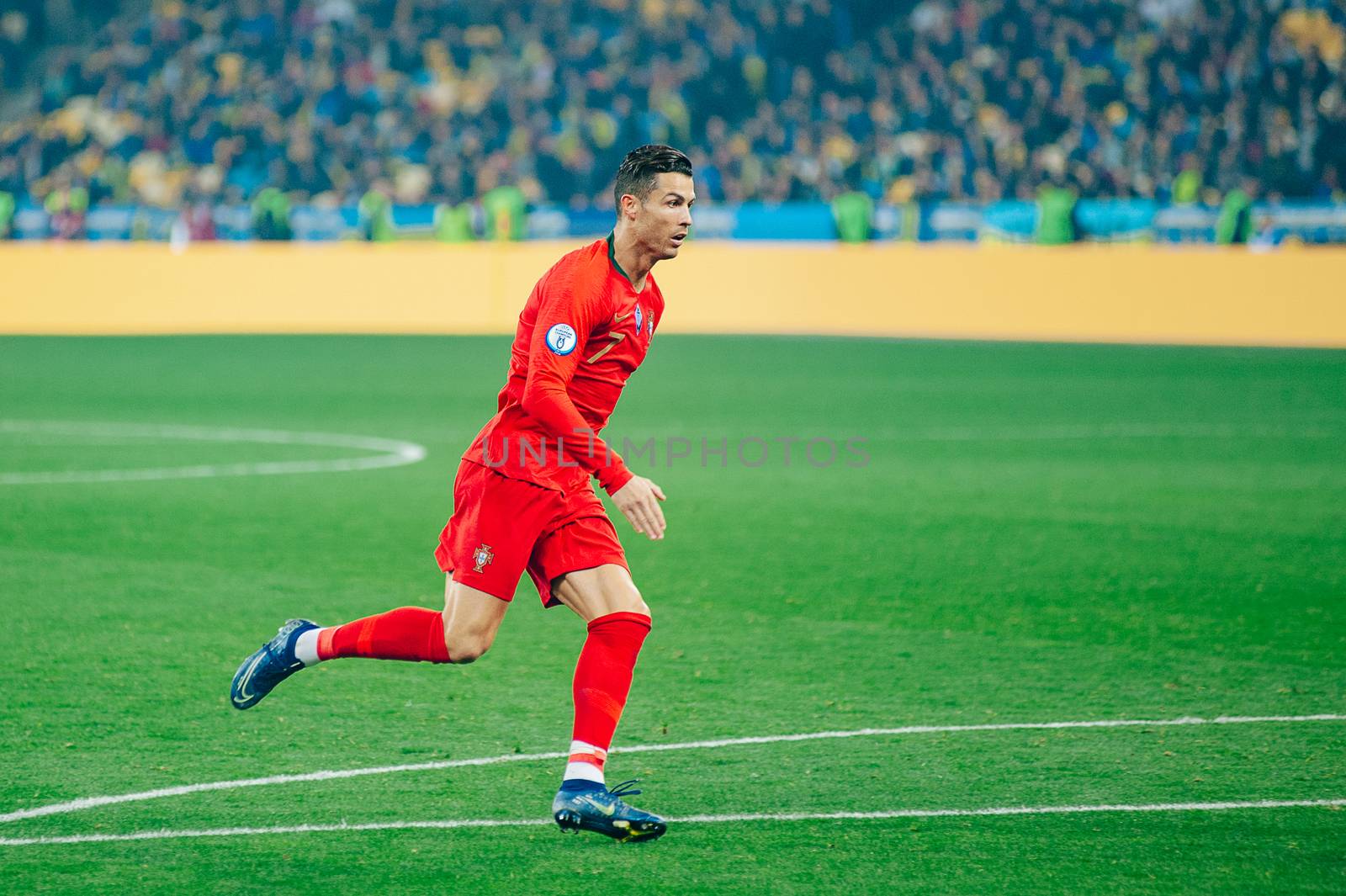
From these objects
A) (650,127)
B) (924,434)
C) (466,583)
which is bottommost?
(924,434)

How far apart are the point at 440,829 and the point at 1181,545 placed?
5826 mm

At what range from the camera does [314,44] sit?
3403cm

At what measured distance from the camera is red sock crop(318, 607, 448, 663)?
15.9 ft

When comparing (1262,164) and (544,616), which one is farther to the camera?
(1262,164)

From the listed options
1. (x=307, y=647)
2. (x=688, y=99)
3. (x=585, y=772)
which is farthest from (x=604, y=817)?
(x=688, y=99)

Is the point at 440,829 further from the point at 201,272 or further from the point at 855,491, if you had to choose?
the point at 201,272

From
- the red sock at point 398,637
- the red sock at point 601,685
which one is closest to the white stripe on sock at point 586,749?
the red sock at point 601,685

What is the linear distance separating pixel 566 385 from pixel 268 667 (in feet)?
4.26

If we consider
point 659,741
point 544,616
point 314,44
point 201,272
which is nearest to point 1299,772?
point 659,741

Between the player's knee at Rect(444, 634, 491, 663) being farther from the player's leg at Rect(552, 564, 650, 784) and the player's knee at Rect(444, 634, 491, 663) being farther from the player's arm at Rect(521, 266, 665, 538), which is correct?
the player's arm at Rect(521, 266, 665, 538)

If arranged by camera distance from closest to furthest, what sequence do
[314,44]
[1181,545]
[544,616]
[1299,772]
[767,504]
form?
[1299,772]
[544,616]
[1181,545]
[767,504]
[314,44]

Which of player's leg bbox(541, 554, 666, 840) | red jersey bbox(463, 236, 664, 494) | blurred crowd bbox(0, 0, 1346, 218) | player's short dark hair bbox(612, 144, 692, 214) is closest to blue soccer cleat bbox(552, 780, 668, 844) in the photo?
player's leg bbox(541, 554, 666, 840)

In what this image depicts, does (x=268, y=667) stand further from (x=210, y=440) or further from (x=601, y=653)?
(x=210, y=440)

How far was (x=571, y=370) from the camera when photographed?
4.61 metres
